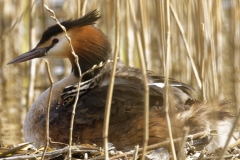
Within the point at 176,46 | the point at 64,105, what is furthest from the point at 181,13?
the point at 64,105

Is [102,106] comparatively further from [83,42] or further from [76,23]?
[76,23]

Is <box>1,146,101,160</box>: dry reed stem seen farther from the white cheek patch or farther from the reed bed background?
the white cheek patch

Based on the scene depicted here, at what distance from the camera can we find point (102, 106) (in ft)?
16.0

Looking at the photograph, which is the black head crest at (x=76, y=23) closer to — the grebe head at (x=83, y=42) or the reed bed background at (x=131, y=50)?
the grebe head at (x=83, y=42)

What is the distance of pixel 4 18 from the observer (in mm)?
9734

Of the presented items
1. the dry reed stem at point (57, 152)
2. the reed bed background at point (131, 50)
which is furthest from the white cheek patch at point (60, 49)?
the dry reed stem at point (57, 152)

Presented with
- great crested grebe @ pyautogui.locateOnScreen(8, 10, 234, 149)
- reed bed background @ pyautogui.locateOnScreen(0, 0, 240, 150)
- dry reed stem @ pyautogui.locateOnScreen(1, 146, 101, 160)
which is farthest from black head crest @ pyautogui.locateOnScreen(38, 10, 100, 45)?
dry reed stem @ pyautogui.locateOnScreen(1, 146, 101, 160)

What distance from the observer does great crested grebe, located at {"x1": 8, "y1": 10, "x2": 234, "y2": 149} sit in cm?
478

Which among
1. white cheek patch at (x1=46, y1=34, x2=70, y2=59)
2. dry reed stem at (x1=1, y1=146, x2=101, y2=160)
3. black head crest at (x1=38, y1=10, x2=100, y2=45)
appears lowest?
dry reed stem at (x1=1, y1=146, x2=101, y2=160)

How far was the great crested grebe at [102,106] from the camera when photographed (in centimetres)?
478

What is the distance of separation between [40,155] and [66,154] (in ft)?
0.65

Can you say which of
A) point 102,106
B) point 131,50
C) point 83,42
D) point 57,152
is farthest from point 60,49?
point 131,50

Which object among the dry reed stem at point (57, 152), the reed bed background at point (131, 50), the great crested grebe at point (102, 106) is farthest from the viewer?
the reed bed background at point (131, 50)

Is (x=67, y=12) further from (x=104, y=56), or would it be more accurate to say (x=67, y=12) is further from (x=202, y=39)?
(x=202, y=39)
